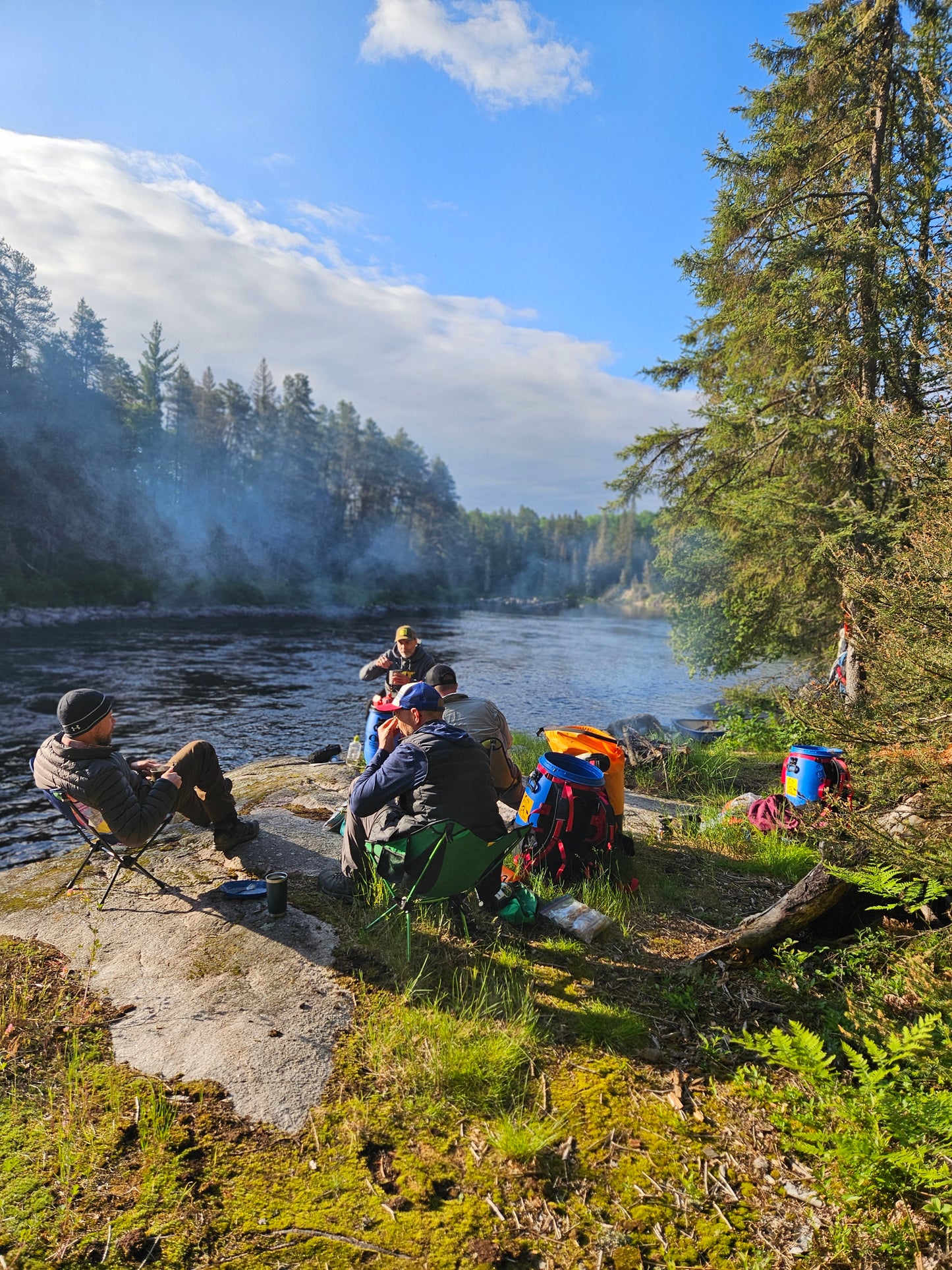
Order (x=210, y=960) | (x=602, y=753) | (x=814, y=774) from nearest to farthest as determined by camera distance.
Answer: (x=210, y=960) < (x=602, y=753) < (x=814, y=774)

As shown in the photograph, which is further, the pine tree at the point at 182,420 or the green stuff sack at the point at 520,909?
the pine tree at the point at 182,420

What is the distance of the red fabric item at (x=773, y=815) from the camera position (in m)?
5.84

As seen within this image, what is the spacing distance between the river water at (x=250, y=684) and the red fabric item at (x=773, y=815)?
7637mm

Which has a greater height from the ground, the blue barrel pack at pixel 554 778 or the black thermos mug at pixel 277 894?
the blue barrel pack at pixel 554 778

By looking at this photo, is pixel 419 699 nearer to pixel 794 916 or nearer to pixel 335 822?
pixel 335 822

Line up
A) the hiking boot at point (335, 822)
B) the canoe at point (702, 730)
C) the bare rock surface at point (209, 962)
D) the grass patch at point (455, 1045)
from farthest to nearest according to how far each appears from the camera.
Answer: the canoe at point (702, 730)
the hiking boot at point (335, 822)
the bare rock surface at point (209, 962)
the grass patch at point (455, 1045)

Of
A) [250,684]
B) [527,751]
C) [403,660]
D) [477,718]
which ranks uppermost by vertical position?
[403,660]

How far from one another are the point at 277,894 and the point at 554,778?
2.14 m

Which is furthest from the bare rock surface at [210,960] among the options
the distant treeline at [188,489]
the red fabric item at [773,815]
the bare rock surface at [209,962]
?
the distant treeline at [188,489]

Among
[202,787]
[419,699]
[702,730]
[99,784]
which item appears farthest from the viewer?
[702,730]

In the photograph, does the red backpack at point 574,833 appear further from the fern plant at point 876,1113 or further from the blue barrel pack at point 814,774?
the blue barrel pack at point 814,774

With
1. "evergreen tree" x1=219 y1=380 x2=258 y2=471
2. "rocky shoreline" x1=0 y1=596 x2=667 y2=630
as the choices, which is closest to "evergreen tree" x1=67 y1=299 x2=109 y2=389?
"evergreen tree" x1=219 y1=380 x2=258 y2=471

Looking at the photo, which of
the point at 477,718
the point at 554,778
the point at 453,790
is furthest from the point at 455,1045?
the point at 477,718

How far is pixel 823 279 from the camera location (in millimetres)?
7465
